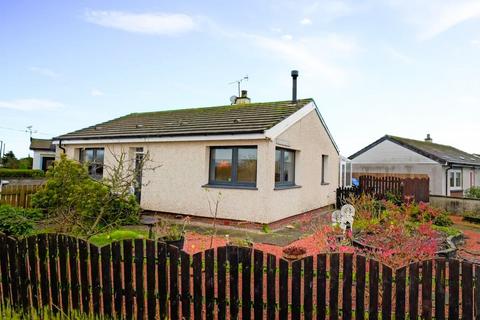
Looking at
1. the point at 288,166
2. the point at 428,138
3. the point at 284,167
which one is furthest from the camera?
the point at 428,138

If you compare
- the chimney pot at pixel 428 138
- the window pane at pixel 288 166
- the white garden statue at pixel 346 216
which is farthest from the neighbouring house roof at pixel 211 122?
the chimney pot at pixel 428 138

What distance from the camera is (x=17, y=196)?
480 inches

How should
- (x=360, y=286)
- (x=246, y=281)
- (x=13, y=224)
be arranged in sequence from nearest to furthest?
(x=360, y=286) → (x=246, y=281) → (x=13, y=224)

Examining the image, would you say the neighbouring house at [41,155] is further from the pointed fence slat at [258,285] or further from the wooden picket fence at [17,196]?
the pointed fence slat at [258,285]

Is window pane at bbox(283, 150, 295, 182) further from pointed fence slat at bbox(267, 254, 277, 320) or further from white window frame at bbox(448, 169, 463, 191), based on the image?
white window frame at bbox(448, 169, 463, 191)

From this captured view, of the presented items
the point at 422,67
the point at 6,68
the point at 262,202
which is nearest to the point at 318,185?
the point at 262,202

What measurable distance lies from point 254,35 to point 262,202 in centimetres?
728

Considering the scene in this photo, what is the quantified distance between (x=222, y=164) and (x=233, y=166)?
542 millimetres

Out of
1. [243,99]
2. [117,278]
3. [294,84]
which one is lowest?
[117,278]

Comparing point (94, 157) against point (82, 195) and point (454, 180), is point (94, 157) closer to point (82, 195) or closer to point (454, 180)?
point (82, 195)

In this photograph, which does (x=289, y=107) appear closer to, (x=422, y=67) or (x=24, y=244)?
(x=422, y=67)

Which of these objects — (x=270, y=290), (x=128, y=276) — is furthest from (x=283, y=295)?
(x=128, y=276)

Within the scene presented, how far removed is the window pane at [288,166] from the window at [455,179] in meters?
17.7

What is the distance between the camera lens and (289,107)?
42.4 feet
